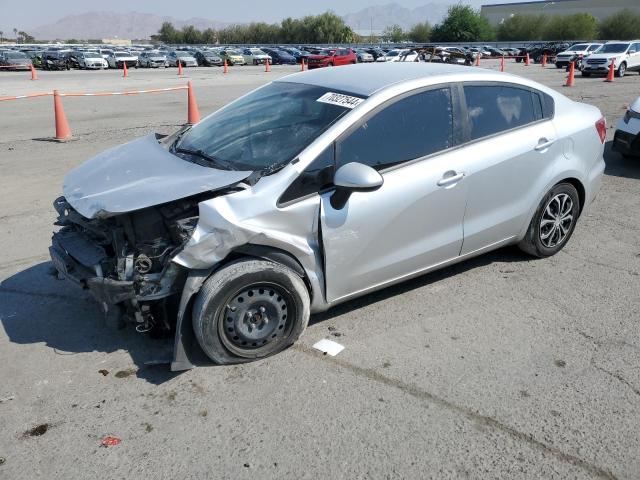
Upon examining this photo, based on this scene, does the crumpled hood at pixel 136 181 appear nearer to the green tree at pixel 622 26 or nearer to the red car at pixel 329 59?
the red car at pixel 329 59

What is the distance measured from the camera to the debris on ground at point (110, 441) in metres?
2.96

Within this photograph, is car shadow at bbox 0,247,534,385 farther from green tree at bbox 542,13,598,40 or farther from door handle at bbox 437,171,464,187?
green tree at bbox 542,13,598,40

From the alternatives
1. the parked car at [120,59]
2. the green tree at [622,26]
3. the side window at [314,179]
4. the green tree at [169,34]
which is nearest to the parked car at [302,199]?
the side window at [314,179]

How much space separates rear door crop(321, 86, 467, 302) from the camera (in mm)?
3725

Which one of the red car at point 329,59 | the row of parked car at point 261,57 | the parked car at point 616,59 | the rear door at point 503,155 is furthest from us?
the red car at point 329,59

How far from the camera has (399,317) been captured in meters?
4.18

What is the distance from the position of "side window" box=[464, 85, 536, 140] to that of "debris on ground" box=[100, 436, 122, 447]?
3.06m

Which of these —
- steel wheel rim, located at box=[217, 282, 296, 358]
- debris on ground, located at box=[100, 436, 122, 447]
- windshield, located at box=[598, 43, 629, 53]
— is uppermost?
windshield, located at box=[598, 43, 629, 53]

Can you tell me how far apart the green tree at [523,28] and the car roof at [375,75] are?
10624 cm

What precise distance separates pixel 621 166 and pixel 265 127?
666 centimetres

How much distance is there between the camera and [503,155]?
173 inches

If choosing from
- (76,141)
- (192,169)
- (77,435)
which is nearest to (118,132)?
(76,141)

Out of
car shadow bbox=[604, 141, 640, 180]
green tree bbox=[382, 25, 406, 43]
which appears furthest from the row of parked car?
green tree bbox=[382, 25, 406, 43]

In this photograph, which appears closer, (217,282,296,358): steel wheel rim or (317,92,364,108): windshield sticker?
(217,282,296,358): steel wheel rim
